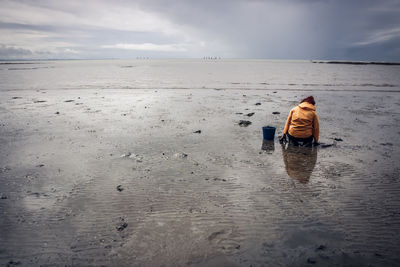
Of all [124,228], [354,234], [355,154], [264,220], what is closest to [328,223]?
[354,234]

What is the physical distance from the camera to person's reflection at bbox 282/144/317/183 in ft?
19.2

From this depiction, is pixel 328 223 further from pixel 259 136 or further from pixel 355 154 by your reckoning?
pixel 259 136

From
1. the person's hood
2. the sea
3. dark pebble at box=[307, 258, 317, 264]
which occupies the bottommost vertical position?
dark pebble at box=[307, 258, 317, 264]

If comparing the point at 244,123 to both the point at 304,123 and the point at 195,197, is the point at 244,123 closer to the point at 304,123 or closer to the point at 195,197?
the point at 304,123

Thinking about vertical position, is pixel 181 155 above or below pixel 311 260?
above

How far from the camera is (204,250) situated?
348cm

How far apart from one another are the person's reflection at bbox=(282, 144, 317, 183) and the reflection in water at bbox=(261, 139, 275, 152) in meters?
0.35

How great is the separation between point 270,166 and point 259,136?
2.63 meters

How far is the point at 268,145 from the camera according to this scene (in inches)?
309

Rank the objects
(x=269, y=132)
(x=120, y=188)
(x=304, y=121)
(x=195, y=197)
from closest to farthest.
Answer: (x=195, y=197)
(x=120, y=188)
(x=304, y=121)
(x=269, y=132)

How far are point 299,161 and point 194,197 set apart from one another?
3504 mm

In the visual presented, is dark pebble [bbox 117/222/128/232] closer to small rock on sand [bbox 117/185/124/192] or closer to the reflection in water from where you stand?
small rock on sand [bbox 117/185/124/192]

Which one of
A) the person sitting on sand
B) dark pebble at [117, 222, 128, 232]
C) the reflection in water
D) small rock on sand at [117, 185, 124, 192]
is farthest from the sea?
dark pebble at [117, 222, 128, 232]

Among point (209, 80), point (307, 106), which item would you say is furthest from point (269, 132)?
point (209, 80)
